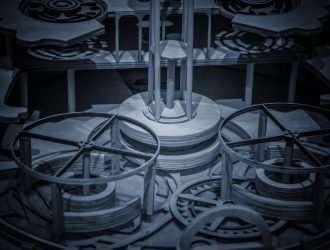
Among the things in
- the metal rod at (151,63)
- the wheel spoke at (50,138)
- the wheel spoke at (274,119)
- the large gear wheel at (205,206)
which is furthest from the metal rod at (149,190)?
the metal rod at (151,63)

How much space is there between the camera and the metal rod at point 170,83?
14.6 metres

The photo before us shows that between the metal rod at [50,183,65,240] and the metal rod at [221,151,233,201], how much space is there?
3027 millimetres

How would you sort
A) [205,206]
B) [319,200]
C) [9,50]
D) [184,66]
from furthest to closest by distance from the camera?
[9,50]
[184,66]
[205,206]
[319,200]

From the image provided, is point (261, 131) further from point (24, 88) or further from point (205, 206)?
point (24, 88)

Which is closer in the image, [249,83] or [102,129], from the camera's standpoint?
[102,129]

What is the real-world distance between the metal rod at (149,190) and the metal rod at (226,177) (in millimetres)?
1308

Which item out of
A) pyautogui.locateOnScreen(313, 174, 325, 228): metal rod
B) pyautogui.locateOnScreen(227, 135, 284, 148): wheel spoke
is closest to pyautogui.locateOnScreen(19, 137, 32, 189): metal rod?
pyautogui.locateOnScreen(227, 135, 284, 148): wheel spoke

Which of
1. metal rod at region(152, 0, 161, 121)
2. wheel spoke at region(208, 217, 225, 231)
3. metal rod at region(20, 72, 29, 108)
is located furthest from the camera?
metal rod at region(20, 72, 29, 108)

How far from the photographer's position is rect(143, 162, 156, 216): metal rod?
1223cm

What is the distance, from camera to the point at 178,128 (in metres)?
14.4

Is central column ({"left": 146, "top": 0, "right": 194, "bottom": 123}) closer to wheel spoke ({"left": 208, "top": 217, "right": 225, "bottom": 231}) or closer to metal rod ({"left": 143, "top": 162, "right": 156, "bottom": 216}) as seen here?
metal rod ({"left": 143, "top": 162, "right": 156, "bottom": 216})

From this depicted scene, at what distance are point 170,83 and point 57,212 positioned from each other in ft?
14.0

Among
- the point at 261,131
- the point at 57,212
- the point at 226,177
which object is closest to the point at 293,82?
the point at 261,131

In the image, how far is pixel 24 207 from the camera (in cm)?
1278
